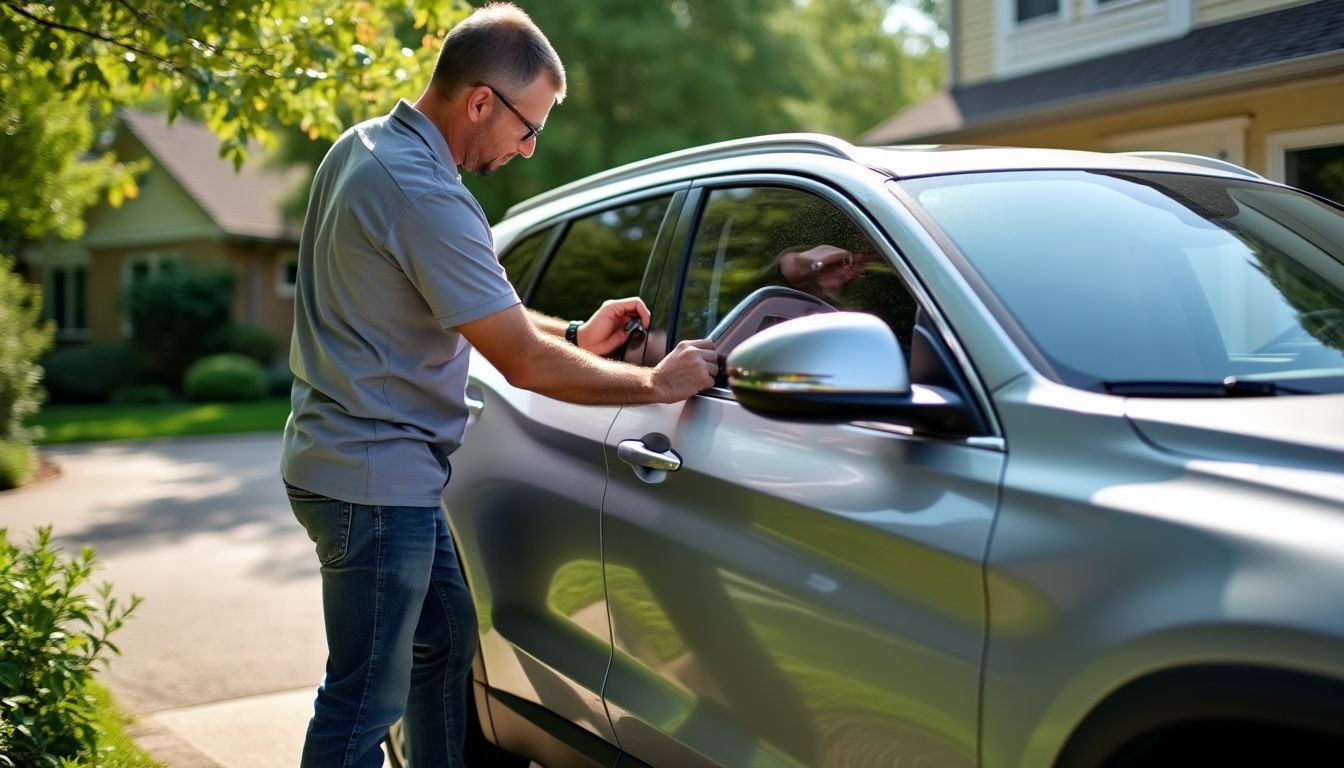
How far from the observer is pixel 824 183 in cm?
260

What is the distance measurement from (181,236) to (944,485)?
29.5m

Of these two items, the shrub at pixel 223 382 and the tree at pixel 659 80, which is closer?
the tree at pixel 659 80

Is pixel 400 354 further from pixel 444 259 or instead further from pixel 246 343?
pixel 246 343

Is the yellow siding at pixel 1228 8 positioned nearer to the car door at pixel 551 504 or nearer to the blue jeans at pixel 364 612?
the car door at pixel 551 504

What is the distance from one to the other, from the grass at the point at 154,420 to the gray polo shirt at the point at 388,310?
49.3 feet

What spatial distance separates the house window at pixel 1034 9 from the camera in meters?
12.3

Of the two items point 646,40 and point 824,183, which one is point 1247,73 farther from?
point 646,40

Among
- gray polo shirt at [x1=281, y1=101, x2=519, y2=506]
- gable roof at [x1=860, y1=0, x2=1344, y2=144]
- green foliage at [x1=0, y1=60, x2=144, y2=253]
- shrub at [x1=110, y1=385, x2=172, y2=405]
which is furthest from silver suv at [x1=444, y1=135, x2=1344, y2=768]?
shrub at [x1=110, y1=385, x2=172, y2=405]

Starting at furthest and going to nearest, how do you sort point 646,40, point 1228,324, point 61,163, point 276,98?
point 646,40 → point 61,163 → point 276,98 → point 1228,324

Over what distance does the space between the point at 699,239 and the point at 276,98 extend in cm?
252

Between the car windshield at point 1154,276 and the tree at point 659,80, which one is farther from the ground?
the tree at point 659,80

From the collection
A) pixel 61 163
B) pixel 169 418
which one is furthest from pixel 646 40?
pixel 61 163

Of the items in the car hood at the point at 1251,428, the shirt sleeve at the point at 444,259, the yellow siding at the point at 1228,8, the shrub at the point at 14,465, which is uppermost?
the yellow siding at the point at 1228,8

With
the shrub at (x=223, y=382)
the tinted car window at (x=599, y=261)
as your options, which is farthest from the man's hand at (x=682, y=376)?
the shrub at (x=223, y=382)
